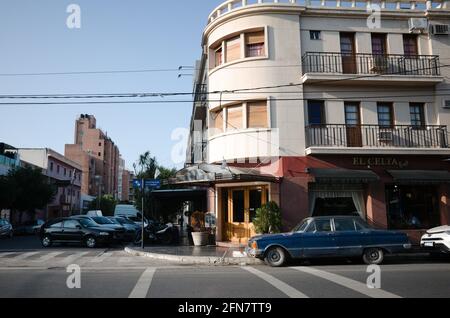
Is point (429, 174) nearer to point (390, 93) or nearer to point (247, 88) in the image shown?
point (390, 93)

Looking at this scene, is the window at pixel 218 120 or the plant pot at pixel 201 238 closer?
the plant pot at pixel 201 238

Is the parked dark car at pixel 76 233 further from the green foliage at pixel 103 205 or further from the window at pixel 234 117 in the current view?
the green foliage at pixel 103 205

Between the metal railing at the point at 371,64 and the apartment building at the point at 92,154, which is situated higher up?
the apartment building at the point at 92,154

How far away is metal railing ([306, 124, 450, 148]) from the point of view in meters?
17.2

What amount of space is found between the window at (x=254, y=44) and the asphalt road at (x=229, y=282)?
9.77 metres

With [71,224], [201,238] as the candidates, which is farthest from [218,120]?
[71,224]

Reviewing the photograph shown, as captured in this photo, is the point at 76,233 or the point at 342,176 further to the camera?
the point at 76,233

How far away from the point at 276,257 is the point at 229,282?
12.0 ft

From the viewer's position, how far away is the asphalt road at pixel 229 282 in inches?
302

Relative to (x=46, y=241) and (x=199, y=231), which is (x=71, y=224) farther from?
(x=199, y=231)

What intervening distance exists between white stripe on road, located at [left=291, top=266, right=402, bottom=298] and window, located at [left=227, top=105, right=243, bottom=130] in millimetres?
8155

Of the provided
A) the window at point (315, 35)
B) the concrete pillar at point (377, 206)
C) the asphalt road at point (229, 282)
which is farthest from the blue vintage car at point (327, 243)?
the window at point (315, 35)

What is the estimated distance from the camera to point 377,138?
17.4m

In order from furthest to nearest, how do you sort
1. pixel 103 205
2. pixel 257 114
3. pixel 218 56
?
pixel 103 205 → pixel 218 56 → pixel 257 114
